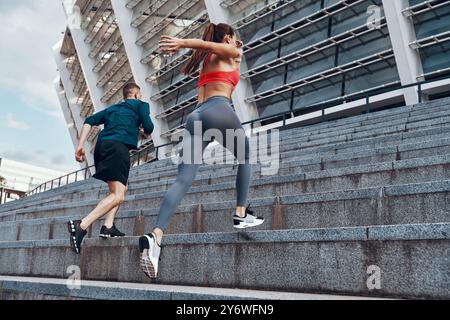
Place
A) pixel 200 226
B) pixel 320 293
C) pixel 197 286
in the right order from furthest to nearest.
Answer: pixel 200 226 < pixel 197 286 < pixel 320 293

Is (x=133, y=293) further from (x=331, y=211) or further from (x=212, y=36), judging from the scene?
(x=212, y=36)

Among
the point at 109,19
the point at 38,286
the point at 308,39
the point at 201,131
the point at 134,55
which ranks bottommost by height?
the point at 38,286

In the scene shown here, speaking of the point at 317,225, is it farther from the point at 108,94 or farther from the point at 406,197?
the point at 108,94

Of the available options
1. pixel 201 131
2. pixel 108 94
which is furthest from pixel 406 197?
pixel 108 94

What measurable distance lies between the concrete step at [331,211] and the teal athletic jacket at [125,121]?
42.4 inches

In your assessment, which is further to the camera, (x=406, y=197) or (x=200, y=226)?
(x=200, y=226)

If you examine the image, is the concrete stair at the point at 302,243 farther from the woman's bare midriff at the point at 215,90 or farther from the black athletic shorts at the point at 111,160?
the woman's bare midriff at the point at 215,90

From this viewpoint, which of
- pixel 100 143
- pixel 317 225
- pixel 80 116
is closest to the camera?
pixel 317 225

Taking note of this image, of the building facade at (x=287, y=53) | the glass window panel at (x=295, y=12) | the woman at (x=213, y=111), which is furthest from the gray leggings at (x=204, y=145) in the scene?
the glass window panel at (x=295, y=12)

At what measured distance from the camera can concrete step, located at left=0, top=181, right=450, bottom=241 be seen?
3.64m

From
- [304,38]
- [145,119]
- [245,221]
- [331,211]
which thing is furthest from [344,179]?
[304,38]

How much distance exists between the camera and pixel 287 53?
1174 inches

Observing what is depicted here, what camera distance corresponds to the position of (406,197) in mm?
3766

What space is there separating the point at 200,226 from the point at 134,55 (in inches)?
1410
